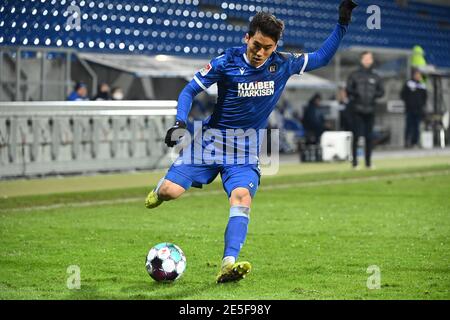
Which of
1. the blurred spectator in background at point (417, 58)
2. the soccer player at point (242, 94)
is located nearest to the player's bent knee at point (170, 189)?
the soccer player at point (242, 94)

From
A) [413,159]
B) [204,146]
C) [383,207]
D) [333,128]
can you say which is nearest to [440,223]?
[383,207]

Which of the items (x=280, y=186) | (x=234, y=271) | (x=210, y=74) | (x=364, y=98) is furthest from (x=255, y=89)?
(x=364, y=98)

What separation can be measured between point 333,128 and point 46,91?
8475mm

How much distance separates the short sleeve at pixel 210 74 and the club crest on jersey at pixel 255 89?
0.63ft

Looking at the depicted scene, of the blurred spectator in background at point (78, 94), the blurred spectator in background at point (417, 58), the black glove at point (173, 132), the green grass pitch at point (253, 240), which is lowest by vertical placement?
the green grass pitch at point (253, 240)

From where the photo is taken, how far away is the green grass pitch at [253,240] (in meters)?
6.84

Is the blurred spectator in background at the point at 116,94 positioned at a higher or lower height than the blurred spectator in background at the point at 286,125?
higher

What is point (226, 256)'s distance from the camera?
22.9 ft

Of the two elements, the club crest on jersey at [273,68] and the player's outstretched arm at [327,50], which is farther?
the player's outstretched arm at [327,50]

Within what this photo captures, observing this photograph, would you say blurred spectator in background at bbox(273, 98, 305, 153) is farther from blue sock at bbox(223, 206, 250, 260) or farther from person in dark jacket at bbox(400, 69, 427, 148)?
blue sock at bbox(223, 206, 250, 260)

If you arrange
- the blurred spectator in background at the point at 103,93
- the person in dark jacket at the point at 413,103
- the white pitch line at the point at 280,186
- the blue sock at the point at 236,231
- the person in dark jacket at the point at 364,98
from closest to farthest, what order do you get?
the blue sock at the point at 236,231, the white pitch line at the point at 280,186, the blurred spectator in background at the point at 103,93, the person in dark jacket at the point at 364,98, the person in dark jacket at the point at 413,103

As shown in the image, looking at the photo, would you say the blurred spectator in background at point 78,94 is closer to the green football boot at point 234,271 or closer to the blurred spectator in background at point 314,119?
the blurred spectator in background at point 314,119
